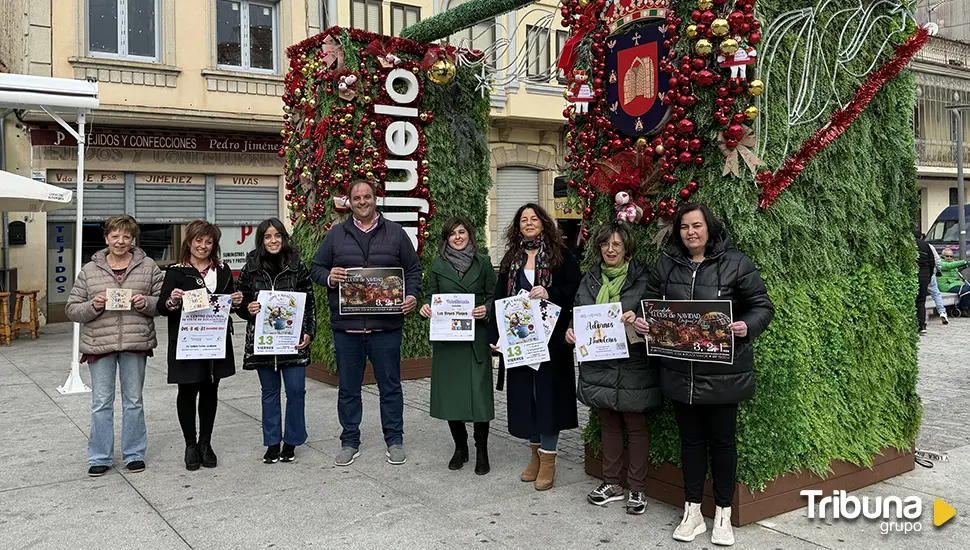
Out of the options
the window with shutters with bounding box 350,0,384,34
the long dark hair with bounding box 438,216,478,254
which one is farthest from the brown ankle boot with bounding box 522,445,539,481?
the window with shutters with bounding box 350,0,384,34

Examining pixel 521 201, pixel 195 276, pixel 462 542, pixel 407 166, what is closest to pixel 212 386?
pixel 195 276

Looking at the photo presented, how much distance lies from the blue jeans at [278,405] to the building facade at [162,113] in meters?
9.19

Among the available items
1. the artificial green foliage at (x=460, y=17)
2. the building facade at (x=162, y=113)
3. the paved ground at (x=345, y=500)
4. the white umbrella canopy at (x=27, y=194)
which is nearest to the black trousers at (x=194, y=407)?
the paved ground at (x=345, y=500)

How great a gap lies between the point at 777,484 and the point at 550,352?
156cm

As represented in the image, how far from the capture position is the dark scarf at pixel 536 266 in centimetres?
512

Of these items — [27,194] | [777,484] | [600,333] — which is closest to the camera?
[777,484]

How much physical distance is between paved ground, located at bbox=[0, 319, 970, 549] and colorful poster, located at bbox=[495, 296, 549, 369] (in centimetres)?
88

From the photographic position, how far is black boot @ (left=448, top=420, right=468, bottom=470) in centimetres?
560

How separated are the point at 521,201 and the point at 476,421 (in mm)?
15016

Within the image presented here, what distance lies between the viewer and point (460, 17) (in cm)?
877

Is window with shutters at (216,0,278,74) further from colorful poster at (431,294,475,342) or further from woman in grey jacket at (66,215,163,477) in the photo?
colorful poster at (431,294,475,342)

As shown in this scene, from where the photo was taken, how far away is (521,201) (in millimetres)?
20109

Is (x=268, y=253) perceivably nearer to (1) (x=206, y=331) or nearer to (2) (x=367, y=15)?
(1) (x=206, y=331)

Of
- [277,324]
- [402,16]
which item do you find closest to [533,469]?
[277,324]
